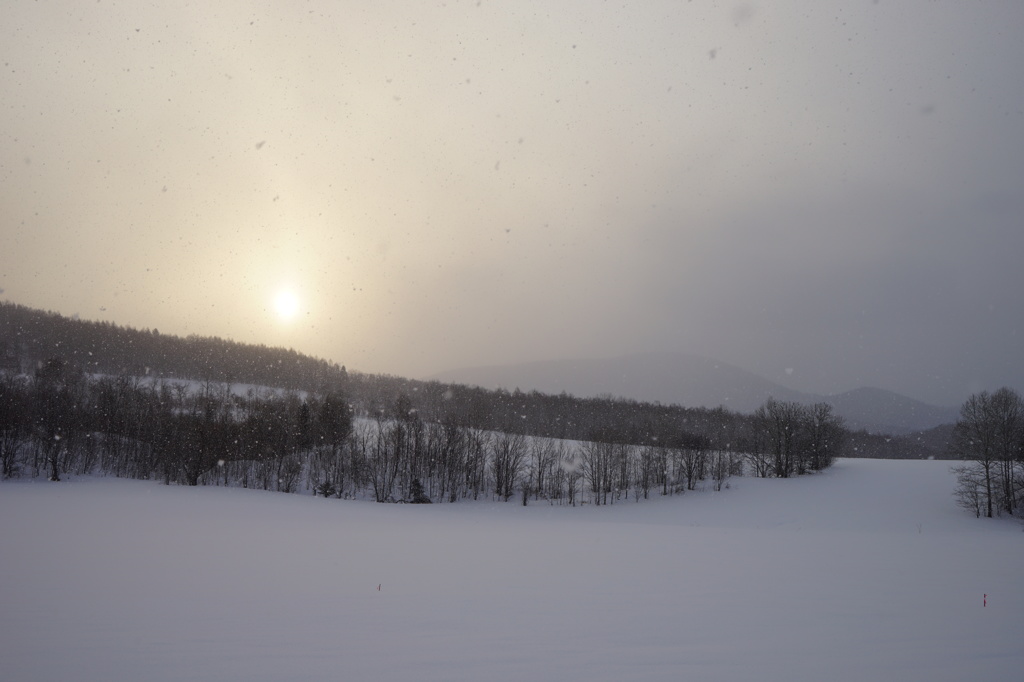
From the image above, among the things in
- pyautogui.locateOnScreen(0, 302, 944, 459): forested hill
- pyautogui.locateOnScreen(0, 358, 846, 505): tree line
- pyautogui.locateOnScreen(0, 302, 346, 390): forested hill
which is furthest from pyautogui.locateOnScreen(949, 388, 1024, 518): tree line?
pyautogui.locateOnScreen(0, 302, 346, 390): forested hill

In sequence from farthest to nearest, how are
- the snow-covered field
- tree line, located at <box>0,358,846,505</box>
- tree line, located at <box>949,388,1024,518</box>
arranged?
tree line, located at <box>0,358,846,505</box>, tree line, located at <box>949,388,1024,518</box>, the snow-covered field

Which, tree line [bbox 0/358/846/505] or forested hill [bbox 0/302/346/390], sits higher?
forested hill [bbox 0/302/346/390]

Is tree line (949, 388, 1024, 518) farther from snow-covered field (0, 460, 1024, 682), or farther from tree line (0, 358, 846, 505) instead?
snow-covered field (0, 460, 1024, 682)

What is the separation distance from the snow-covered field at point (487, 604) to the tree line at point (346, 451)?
33769 mm

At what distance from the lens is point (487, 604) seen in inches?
435

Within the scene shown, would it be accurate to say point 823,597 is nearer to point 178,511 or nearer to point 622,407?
point 178,511

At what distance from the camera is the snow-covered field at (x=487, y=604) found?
753 cm

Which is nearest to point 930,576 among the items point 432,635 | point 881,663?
point 881,663

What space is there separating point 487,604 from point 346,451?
53773 mm

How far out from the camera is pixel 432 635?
8836 mm

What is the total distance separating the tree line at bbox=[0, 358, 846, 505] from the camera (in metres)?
54.4

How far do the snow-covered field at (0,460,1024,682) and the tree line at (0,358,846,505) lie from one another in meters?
33.8

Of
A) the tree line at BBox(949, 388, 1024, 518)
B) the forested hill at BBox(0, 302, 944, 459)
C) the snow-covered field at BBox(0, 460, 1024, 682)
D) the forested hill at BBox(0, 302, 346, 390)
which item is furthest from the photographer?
the forested hill at BBox(0, 302, 346, 390)

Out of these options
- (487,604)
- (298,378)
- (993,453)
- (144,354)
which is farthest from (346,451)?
(144,354)
